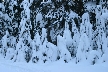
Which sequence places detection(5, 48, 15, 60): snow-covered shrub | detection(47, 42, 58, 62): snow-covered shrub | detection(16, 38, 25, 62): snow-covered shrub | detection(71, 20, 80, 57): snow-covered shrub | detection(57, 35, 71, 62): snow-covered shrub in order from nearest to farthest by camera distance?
detection(57, 35, 71, 62): snow-covered shrub, detection(71, 20, 80, 57): snow-covered shrub, detection(47, 42, 58, 62): snow-covered shrub, detection(16, 38, 25, 62): snow-covered shrub, detection(5, 48, 15, 60): snow-covered shrub

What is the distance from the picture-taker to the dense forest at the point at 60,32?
879 centimetres

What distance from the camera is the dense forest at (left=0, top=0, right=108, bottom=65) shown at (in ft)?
28.8

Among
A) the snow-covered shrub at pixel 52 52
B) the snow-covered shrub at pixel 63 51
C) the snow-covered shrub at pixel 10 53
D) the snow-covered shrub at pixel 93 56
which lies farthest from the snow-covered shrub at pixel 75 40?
the snow-covered shrub at pixel 10 53

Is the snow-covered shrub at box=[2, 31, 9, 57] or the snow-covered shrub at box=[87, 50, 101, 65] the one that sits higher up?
the snow-covered shrub at box=[2, 31, 9, 57]

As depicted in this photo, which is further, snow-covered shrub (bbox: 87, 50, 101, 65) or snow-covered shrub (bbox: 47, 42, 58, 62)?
snow-covered shrub (bbox: 47, 42, 58, 62)

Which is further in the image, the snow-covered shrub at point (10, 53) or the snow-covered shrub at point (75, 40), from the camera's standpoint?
the snow-covered shrub at point (10, 53)

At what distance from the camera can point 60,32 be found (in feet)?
34.6

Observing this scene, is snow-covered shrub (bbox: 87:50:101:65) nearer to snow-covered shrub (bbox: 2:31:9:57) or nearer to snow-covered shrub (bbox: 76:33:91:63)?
snow-covered shrub (bbox: 76:33:91:63)

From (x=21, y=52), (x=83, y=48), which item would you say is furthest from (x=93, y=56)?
(x=21, y=52)

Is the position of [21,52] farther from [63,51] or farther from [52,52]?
[63,51]

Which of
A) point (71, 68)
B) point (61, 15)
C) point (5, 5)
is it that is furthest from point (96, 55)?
point (5, 5)

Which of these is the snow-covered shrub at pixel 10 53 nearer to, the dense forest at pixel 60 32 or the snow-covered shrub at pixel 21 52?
the dense forest at pixel 60 32

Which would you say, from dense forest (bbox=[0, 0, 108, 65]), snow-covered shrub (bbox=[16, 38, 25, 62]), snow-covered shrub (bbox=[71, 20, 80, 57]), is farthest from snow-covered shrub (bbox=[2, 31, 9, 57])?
snow-covered shrub (bbox=[71, 20, 80, 57])

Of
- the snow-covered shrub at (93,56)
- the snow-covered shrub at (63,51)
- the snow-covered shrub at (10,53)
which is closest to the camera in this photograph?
the snow-covered shrub at (93,56)
